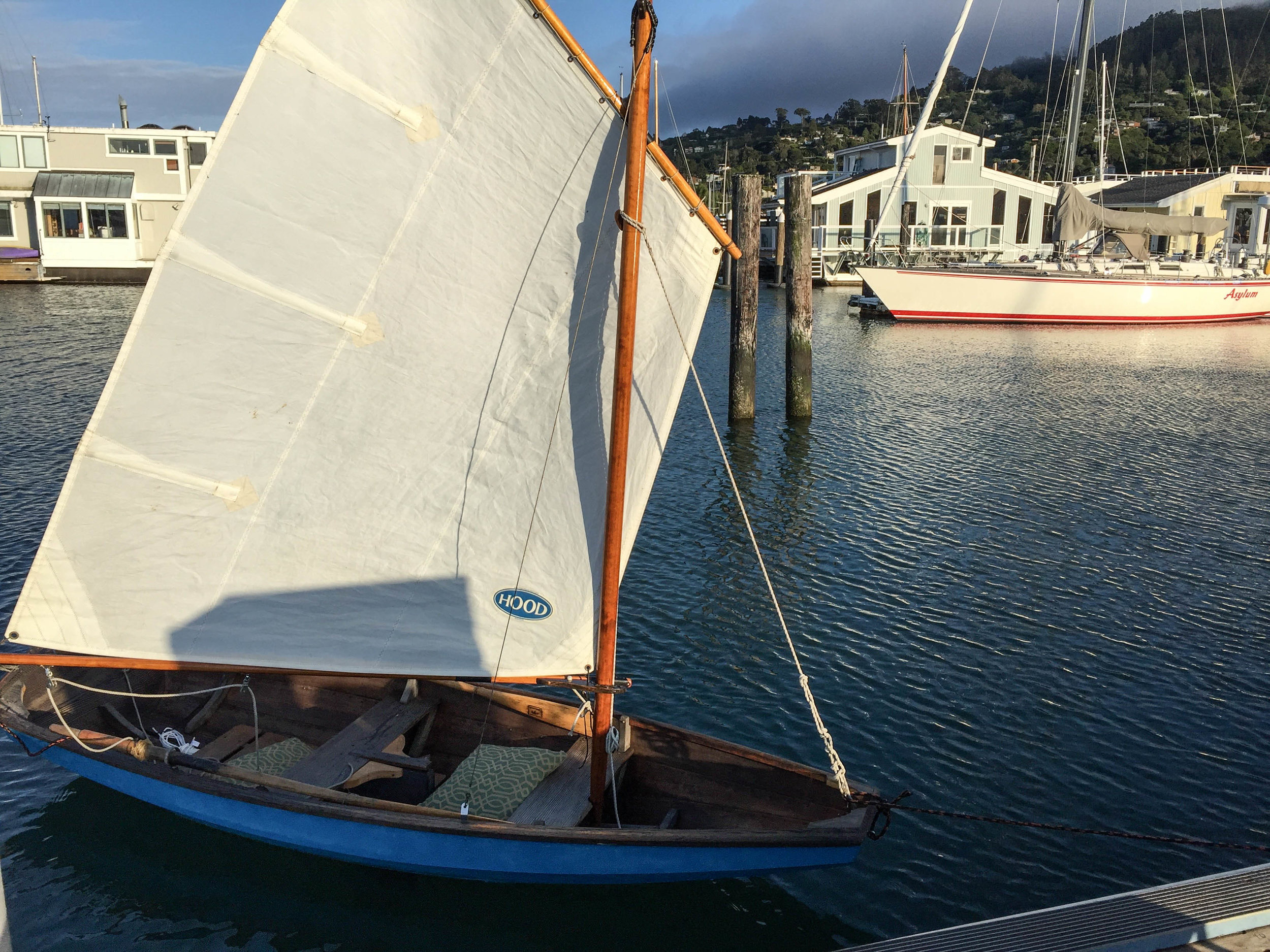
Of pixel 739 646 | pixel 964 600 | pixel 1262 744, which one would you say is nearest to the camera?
pixel 1262 744

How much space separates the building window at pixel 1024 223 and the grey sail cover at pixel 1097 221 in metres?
10.8

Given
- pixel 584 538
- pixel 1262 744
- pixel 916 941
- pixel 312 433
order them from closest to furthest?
pixel 916 941 < pixel 312 433 < pixel 584 538 < pixel 1262 744

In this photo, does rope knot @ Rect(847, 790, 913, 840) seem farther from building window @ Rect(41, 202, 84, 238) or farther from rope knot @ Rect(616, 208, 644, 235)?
building window @ Rect(41, 202, 84, 238)

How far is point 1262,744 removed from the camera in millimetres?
10125

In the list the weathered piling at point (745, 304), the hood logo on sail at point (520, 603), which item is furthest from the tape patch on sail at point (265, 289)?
the weathered piling at point (745, 304)

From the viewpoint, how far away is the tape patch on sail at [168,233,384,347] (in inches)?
248

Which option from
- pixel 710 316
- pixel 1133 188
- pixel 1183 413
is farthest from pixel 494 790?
pixel 1133 188

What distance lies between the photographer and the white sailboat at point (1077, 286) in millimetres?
43438

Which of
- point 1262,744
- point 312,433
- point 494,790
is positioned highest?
point 312,433

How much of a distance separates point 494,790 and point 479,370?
11.2 ft

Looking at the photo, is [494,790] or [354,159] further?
[494,790]

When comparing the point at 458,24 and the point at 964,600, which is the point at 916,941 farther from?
the point at 964,600

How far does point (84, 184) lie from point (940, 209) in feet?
161

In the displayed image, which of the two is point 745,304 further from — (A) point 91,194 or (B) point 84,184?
(B) point 84,184
